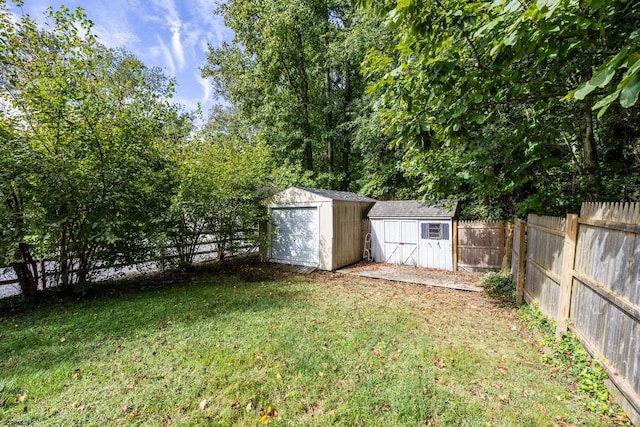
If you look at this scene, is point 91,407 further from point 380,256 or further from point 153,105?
point 380,256

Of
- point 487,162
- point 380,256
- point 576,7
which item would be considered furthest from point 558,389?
point 380,256

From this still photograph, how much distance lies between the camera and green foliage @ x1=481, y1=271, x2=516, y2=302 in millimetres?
5742

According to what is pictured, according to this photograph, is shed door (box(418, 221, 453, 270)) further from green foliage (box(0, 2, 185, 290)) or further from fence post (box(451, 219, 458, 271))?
green foliage (box(0, 2, 185, 290))

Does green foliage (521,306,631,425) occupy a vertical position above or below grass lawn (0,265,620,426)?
above

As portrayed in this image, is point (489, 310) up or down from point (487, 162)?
down

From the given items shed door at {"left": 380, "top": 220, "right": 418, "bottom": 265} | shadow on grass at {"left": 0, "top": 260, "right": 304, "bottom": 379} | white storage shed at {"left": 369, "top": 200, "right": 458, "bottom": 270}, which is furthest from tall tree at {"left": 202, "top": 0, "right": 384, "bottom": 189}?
shadow on grass at {"left": 0, "top": 260, "right": 304, "bottom": 379}

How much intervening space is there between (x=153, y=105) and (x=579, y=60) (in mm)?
8444

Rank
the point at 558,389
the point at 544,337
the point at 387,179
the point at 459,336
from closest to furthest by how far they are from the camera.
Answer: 1. the point at 558,389
2. the point at 544,337
3. the point at 459,336
4. the point at 387,179

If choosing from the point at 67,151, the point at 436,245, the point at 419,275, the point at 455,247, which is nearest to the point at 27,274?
the point at 67,151

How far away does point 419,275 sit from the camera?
25.7ft

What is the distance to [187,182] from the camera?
710 cm

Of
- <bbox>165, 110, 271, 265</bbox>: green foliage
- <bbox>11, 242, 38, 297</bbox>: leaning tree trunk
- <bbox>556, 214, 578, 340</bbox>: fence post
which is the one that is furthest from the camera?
<bbox>165, 110, 271, 265</bbox>: green foliage

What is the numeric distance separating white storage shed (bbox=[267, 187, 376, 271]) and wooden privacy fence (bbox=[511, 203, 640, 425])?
5.58 metres

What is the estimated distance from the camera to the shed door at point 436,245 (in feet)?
28.0
